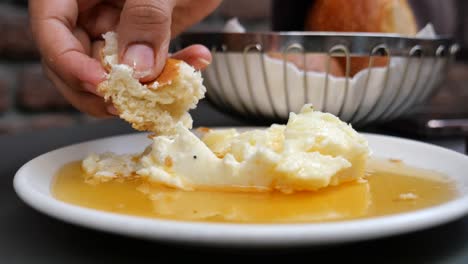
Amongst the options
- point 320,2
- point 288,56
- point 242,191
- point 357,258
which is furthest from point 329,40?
point 357,258

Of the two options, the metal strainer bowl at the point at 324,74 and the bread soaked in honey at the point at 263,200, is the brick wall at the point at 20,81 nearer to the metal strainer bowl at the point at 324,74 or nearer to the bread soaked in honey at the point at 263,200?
the metal strainer bowl at the point at 324,74

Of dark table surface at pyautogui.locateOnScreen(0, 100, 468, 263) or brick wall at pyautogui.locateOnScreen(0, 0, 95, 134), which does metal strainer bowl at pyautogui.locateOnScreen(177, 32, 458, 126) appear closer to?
dark table surface at pyautogui.locateOnScreen(0, 100, 468, 263)

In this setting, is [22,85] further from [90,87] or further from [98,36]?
[90,87]

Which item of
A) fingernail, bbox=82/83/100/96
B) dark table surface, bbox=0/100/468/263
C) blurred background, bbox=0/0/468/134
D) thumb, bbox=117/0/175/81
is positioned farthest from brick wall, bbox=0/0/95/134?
dark table surface, bbox=0/100/468/263

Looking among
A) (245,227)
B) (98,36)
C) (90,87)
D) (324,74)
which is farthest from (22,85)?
(245,227)

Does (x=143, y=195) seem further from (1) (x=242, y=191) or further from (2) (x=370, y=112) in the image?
(2) (x=370, y=112)

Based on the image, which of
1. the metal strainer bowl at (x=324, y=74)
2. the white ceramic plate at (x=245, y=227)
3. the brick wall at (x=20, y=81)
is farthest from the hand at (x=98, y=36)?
the brick wall at (x=20, y=81)

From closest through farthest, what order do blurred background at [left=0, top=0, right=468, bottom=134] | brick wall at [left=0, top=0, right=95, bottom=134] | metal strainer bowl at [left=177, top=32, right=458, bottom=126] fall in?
metal strainer bowl at [left=177, top=32, right=458, bottom=126] → blurred background at [left=0, top=0, right=468, bottom=134] → brick wall at [left=0, top=0, right=95, bottom=134]
